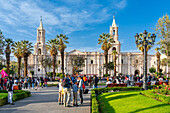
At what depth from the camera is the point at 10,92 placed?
11.1 meters

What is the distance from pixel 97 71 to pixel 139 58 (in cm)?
1583

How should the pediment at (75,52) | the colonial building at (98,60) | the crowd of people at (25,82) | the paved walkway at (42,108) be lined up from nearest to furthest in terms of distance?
1. the paved walkway at (42,108)
2. the crowd of people at (25,82)
3. the colonial building at (98,60)
4. the pediment at (75,52)

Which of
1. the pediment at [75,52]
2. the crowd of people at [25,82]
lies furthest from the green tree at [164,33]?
the pediment at [75,52]

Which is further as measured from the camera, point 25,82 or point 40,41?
point 40,41

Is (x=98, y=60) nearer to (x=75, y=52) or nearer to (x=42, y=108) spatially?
(x=75, y=52)

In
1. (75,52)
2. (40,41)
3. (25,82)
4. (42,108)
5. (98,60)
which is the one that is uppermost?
(40,41)

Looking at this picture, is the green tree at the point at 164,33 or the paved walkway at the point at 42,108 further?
the green tree at the point at 164,33

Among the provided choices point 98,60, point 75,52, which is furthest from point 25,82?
point 75,52

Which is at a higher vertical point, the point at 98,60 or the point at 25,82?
the point at 98,60

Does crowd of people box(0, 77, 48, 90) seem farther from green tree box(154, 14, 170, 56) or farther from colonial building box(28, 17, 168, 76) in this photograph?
colonial building box(28, 17, 168, 76)

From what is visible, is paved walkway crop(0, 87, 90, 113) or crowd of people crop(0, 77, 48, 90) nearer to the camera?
paved walkway crop(0, 87, 90, 113)

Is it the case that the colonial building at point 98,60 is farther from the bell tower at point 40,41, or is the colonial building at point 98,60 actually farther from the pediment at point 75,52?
the pediment at point 75,52

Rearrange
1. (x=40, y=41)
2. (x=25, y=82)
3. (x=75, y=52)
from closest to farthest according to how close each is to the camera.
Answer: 1. (x=25, y=82)
2. (x=40, y=41)
3. (x=75, y=52)

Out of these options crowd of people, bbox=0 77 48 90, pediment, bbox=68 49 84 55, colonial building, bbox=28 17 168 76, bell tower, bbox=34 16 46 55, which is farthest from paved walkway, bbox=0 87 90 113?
pediment, bbox=68 49 84 55
